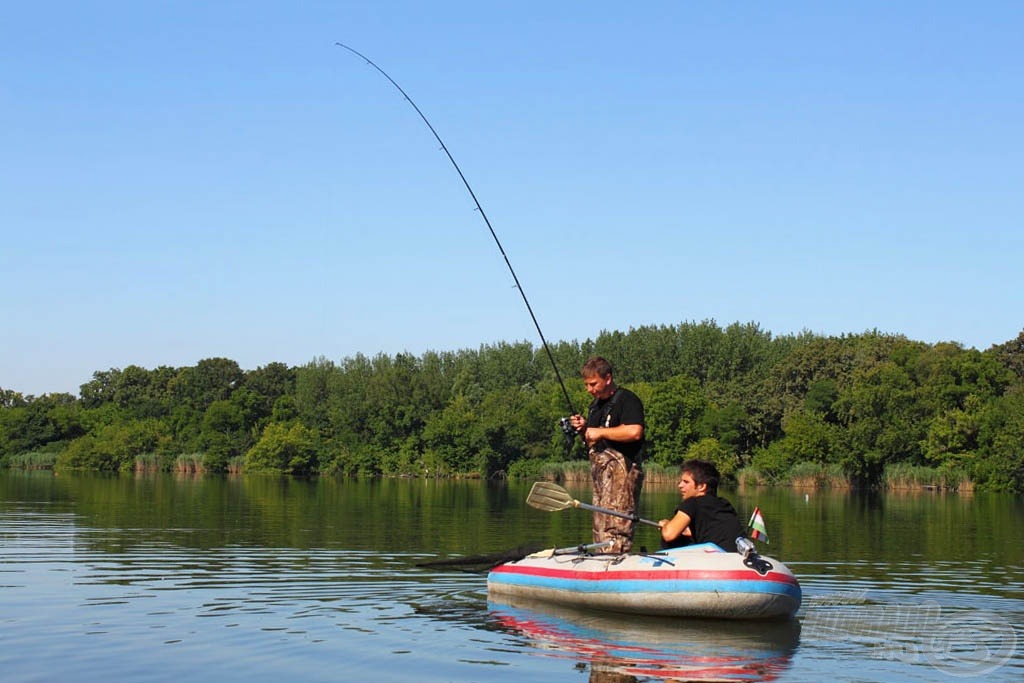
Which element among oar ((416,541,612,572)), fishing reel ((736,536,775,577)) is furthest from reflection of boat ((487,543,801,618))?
oar ((416,541,612,572))

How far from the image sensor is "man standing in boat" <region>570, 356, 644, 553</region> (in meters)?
11.7

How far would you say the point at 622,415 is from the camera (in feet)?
38.3

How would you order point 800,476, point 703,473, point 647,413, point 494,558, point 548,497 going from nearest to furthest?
point 703,473
point 548,497
point 494,558
point 800,476
point 647,413

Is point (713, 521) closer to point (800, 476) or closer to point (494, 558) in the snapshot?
point (494, 558)

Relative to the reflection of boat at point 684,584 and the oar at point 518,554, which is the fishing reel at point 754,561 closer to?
the reflection of boat at point 684,584

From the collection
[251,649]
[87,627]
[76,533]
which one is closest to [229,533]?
[76,533]

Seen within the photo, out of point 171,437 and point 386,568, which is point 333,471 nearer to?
point 171,437

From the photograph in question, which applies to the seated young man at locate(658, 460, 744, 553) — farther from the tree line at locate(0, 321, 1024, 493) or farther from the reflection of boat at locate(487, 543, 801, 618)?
the tree line at locate(0, 321, 1024, 493)

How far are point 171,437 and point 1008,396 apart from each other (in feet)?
200

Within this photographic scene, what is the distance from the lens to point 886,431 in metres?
64.1

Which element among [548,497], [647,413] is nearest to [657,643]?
[548,497]

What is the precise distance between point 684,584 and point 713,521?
71 centimetres

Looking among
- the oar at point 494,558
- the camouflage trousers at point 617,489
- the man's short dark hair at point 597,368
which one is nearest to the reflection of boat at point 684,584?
the camouflage trousers at point 617,489

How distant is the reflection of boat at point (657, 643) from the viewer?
8.57 meters
